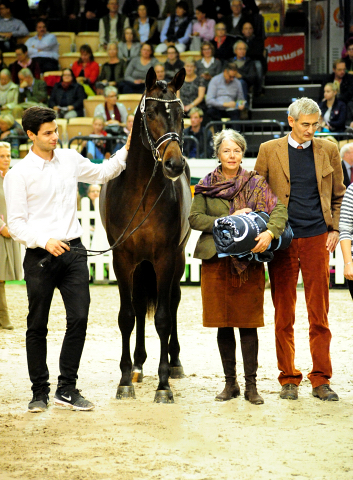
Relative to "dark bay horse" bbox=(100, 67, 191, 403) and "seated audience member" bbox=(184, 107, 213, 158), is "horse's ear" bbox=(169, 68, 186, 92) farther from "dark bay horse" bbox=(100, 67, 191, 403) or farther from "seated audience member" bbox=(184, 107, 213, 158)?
"seated audience member" bbox=(184, 107, 213, 158)

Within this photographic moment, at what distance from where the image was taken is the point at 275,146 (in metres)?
4.77

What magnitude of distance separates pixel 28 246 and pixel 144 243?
89cm

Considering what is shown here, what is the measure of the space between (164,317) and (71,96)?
401 inches

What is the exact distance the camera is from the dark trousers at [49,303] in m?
4.38

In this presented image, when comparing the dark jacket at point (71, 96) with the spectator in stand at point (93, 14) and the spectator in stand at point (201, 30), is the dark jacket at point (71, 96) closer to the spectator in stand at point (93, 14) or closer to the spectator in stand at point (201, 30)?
the spectator in stand at point (201, 30)

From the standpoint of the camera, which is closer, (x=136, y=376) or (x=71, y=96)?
(x=136, y=376)

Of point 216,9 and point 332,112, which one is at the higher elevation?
point 216,9

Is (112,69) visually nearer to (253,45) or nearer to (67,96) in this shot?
(67,96)

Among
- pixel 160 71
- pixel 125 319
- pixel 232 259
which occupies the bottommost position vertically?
pixel 125 319

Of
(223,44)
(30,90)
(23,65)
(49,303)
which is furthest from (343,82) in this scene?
(49,303)

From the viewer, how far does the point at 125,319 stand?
16.4ft

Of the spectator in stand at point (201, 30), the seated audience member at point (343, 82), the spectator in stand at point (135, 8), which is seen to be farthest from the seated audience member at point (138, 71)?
the seated audience member at point (343, 82)

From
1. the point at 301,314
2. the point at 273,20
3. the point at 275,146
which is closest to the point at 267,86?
the point at 273,20

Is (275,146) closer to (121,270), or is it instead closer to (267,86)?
(121,270)
